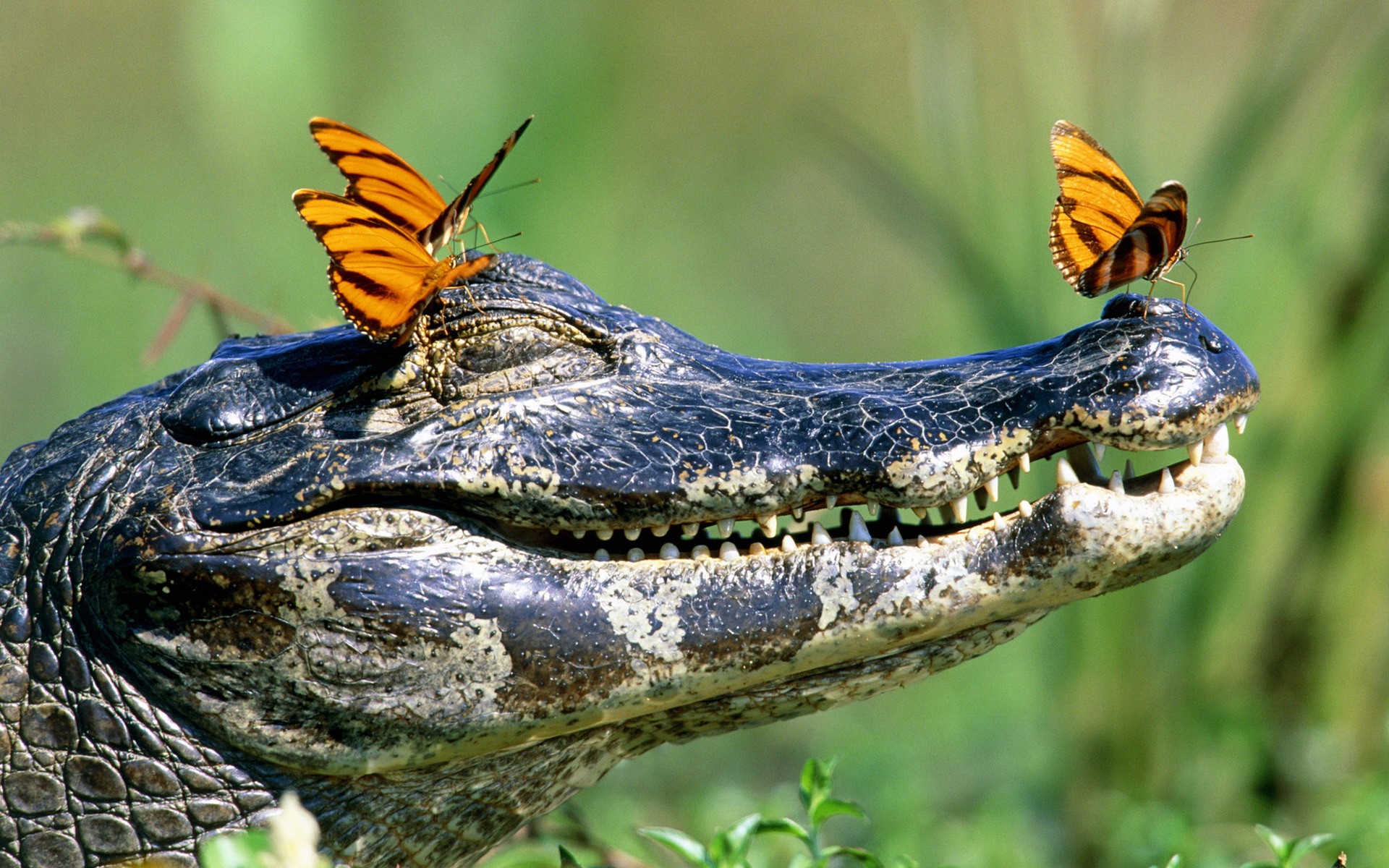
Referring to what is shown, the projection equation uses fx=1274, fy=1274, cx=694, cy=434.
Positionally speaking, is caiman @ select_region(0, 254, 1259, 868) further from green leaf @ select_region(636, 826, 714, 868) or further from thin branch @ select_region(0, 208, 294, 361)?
thin branch @ select_region(0, 208, 294, 361)

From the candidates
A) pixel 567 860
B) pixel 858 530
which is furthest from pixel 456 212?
pixel 567 860

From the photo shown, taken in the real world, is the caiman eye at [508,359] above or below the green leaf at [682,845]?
above

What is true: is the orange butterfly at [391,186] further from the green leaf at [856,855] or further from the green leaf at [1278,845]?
Answer: the green leaf at [1278,845]

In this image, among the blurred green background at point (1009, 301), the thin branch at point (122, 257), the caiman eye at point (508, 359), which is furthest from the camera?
the blurred green background at point (1009, 301)

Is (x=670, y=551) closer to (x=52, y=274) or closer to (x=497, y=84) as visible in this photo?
(x=497, y=84)

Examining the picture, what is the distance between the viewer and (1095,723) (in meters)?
3.95

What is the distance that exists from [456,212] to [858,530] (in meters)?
0.81

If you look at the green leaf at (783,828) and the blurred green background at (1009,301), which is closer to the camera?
the green leaf at (783,828)

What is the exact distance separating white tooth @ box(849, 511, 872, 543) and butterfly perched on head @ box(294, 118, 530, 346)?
71 centimetres

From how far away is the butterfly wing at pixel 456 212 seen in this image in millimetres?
1949

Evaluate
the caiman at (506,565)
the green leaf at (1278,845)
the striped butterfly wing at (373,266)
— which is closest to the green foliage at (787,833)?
the caiman at (506,565)

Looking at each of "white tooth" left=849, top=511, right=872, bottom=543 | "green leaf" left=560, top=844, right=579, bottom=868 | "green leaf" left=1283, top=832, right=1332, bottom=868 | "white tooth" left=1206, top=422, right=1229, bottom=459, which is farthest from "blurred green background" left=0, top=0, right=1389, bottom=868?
"green leaf" left=560, top=844, right=579, bottom=868

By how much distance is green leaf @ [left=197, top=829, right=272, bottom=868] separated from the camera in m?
1.24

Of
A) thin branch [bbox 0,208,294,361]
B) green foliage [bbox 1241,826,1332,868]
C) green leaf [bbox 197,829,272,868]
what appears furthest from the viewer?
thin branch [bbox 0,208,294,361]
